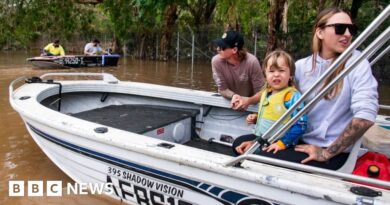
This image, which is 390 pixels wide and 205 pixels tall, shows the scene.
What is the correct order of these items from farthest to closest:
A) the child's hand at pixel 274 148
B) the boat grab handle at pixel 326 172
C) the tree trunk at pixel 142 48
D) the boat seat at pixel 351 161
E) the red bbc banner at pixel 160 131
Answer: the tree trunk at pixel 142 48, the red bbc banner at pixel 160 131, the child's hand at pixel 274 148, the boat seat at pixel 351 161, the boat grab handle at pixel 326 172

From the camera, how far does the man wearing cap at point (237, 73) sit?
4.10m

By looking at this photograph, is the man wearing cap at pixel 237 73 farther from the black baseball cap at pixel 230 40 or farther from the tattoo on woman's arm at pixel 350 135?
the tattoo on woman's arm at pixel 350 135

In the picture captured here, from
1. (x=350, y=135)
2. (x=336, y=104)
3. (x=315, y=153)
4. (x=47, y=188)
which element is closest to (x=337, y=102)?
(x=336, y=104)

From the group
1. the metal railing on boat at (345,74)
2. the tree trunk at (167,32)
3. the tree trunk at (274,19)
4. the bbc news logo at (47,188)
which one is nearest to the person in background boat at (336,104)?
the metal railing on boat at (345,74)

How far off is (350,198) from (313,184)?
0.23m

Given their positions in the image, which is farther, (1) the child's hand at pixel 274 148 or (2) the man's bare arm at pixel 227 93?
(2) the man's bare arm at pixel 227 93

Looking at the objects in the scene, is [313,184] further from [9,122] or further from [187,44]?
[187,44]

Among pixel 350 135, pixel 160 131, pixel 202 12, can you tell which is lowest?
pixel 160 131

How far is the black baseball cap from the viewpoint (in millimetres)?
3996

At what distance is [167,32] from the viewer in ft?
73.0

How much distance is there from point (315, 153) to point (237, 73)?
5.84 ft

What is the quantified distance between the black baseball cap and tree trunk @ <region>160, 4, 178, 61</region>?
17.5m

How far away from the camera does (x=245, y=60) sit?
4273mm

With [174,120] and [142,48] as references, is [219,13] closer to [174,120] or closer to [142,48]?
[142,48]
